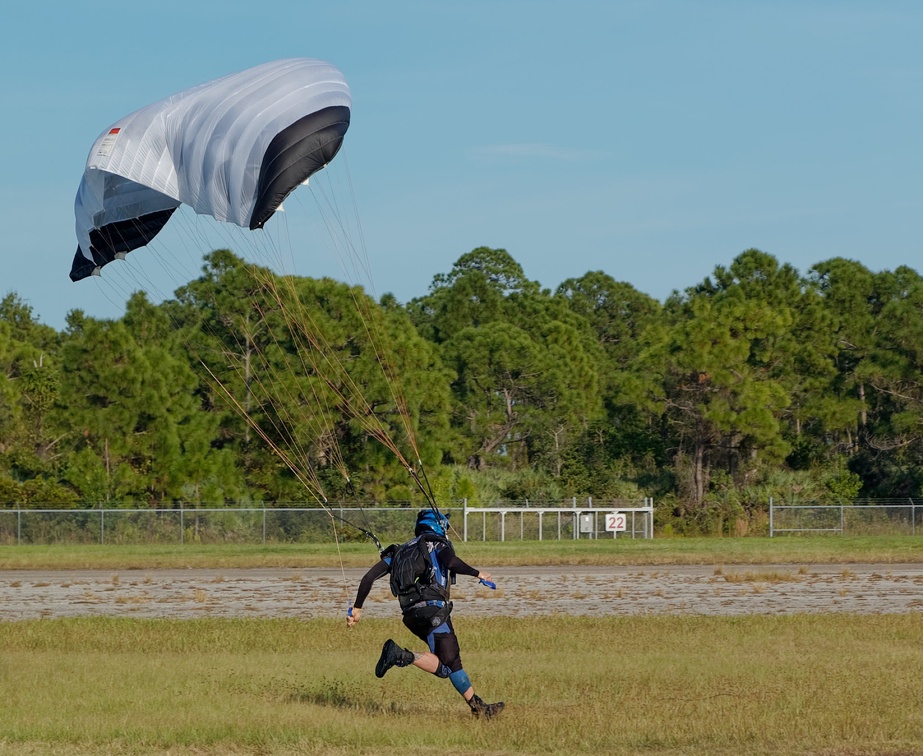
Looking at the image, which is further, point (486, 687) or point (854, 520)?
point (854, 520)

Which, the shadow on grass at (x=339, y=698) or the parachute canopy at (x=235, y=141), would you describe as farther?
the parachute canopy at (x=235, y=141)

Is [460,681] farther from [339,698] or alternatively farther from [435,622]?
[339,698]

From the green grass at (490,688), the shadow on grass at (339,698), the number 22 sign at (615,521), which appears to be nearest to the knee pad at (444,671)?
the green grass at (490,688)

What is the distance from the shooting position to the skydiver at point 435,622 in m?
10.9

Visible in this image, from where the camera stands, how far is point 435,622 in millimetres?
10938

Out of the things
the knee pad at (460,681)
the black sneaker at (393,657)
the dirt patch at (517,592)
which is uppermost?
the black sneaker at (393,657)

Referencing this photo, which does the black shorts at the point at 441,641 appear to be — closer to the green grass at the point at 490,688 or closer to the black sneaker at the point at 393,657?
the black sneaker at the point at 393,657

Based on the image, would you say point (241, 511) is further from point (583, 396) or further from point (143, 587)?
point (583, 396)

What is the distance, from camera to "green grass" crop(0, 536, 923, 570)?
33875 mm

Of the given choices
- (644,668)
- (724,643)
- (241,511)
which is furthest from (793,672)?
(241,511)

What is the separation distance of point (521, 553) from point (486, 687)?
951 inches

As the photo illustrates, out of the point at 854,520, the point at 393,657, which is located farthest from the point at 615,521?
the point at 393,657

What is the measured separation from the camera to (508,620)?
18797 mm

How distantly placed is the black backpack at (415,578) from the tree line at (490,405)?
29.1 meters
